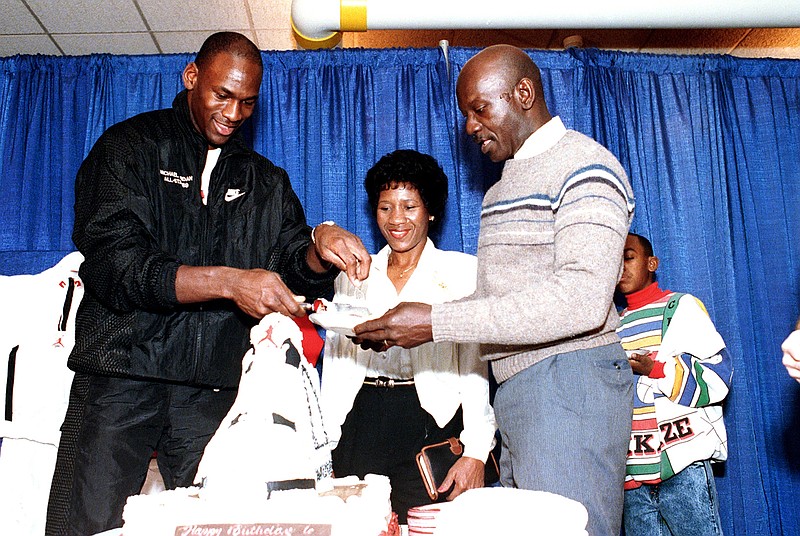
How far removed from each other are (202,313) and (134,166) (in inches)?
17.4

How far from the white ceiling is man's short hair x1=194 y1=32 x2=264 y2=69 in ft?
5.76

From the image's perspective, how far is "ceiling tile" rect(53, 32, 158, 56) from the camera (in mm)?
4070

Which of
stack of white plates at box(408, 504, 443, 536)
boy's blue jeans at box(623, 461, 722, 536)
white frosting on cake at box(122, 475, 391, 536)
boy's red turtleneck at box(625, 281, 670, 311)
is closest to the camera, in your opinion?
white frosting on cake at box(122, 475, 391, 536)

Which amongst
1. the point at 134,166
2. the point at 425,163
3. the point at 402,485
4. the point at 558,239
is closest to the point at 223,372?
the point at 134,166

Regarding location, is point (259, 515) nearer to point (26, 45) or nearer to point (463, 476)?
point (463, 476)

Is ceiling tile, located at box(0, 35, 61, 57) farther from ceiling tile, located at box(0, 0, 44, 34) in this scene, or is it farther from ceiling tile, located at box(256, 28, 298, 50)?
ceiling tile, located at box(256, 28, 298, 50)

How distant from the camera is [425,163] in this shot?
2.92 metres

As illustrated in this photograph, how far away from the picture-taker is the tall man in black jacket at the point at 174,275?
1.73m

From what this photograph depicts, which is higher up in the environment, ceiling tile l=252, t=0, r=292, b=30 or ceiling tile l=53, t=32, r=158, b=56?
ceiling tile l=252, t=0, r=292, b=30

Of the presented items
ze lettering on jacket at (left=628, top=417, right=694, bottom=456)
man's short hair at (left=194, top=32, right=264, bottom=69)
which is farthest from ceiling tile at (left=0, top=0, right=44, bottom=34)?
ze lettering on jacket at (left=628, top=417, right=694, bottom=456)

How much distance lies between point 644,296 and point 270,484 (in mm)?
2217

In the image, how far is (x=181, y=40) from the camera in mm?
4137

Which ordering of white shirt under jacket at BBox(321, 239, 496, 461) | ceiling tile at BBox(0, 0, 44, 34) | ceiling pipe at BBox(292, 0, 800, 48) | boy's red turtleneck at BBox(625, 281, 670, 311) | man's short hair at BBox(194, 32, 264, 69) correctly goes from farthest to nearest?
ceiling tile at BBox(0, 0, 44, 34) → ceiling pipe at BBox(292, 0, 800, 48) → boy's red turtleneck at BBox(625, 281, 670, 311) → white shirt under jacket at BBox(321, 239, 496, 461) → man's short hair at BBox(194, 32, 264, 69)

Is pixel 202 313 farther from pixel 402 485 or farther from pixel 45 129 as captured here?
pixel 45 129
